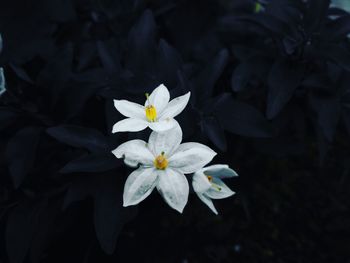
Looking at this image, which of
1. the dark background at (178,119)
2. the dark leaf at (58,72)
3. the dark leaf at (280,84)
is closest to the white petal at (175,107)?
the dark background at (178,119)

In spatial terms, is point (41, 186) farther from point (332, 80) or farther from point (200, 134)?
point (332, 80)

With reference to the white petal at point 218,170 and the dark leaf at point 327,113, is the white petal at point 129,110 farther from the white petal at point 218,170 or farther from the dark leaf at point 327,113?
the dark leaf at point 327,113

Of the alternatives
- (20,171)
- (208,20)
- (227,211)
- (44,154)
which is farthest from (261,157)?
(20,171)

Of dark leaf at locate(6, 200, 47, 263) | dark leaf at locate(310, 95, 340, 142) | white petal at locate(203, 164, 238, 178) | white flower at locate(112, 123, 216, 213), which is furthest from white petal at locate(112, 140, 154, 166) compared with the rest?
dark leaf at locate(310, 95, 340, 142)

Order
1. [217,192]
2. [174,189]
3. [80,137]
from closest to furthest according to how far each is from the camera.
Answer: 1. [174,189]
2. [217,192]
3. [80,137]

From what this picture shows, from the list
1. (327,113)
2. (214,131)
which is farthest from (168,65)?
(327,113)

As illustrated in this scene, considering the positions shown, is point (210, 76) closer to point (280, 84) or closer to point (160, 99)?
point (280, 84)

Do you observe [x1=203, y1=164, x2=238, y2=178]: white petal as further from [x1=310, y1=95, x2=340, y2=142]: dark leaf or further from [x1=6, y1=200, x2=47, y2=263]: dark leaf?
[x1=6, y1=200, x2=47, y2=263]: dark leaf
